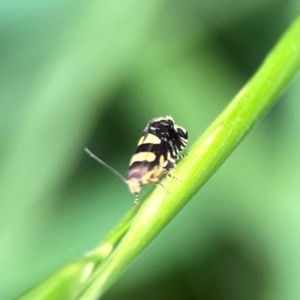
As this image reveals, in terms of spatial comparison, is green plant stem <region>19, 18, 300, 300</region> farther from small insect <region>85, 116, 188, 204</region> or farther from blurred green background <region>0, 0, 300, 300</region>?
blurred green background <region>0, 0, 300, 300</region>

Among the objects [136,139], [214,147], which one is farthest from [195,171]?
[136,139]

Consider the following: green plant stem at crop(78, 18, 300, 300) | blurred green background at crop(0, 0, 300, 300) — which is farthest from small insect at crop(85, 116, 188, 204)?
blurred green background at crop(0, 0, 300, 300)

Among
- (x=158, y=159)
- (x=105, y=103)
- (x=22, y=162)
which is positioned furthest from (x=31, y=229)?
(x=158, y=159)

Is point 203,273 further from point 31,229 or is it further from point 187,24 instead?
point 187,24

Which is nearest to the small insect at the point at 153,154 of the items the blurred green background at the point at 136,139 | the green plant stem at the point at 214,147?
the green plant stem at the point at 214,147

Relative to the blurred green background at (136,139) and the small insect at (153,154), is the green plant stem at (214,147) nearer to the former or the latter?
the small insect at (153,154)

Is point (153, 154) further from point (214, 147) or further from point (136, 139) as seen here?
point (136, 139)
